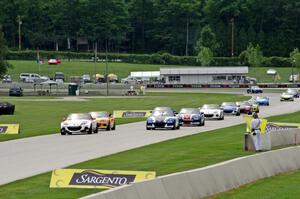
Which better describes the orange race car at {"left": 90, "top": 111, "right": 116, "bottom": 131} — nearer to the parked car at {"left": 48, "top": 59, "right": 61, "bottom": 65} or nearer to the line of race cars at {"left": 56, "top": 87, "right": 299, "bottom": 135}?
the line of race cars at {"left": 56, "top": 87, "right": 299, "bottom": 135}

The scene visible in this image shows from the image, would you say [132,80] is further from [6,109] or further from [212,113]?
[212,113]

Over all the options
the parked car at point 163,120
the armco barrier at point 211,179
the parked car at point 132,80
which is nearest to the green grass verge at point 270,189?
the armco barrier at point 211,179

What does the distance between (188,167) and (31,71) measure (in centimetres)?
13898

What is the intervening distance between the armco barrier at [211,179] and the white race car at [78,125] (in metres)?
18.4

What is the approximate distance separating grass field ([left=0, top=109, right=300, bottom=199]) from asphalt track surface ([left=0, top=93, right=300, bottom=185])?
2.82ft

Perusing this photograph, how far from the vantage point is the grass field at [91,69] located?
161 metres

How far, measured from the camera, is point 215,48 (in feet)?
620

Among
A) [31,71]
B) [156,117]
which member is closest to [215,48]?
[31,71]

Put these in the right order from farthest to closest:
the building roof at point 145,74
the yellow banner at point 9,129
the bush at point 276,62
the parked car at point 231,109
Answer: the bush at point 276,62
the building roof at point 145,74
the parked car at point 231,109
the yellow banner at point 9,129

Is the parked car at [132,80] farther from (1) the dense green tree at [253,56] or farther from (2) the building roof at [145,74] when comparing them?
(1) the dense green tree at [253,56]

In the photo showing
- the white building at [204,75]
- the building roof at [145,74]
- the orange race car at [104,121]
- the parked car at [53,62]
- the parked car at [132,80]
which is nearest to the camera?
the orange race car at [104,121]

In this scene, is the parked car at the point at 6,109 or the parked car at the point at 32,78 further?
the parked car at the point at 32,78

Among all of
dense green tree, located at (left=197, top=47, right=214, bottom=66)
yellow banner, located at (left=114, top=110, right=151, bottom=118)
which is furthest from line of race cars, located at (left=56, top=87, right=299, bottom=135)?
dense green tree, located at (left=197, top=47, right=214, bottom=66)

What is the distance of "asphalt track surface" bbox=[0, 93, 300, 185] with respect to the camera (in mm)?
25220
